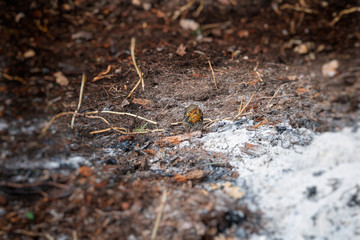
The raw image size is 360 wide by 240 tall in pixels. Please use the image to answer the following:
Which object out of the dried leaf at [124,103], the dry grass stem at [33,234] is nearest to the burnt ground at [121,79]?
the dry grass stem at [33,234]

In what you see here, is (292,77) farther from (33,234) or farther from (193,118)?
(33,234)

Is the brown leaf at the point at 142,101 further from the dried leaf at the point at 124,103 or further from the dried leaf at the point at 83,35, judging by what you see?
the dried leaf at the point at 83,35

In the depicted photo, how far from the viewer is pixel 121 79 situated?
1654 mm

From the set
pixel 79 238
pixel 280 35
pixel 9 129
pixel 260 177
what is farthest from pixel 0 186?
pixel 280 35

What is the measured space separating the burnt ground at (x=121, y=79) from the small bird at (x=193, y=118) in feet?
1.02

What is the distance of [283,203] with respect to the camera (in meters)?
1.09

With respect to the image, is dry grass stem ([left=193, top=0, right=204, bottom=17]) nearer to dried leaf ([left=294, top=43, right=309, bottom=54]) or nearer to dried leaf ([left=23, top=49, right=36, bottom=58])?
dried leaf ([left=294, top=43, right=309, bottom=54])

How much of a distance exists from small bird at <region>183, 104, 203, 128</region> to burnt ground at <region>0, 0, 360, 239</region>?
0.31 m

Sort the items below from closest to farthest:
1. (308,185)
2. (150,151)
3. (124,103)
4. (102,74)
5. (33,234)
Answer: (33,234) < (308,185) < (102,74) < (150,151) < (124,103)

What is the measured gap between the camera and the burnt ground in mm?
1040

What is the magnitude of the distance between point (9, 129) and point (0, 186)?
11.4 inches

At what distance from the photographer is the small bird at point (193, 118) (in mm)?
1877

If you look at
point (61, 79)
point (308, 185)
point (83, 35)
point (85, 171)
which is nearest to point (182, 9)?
point (83, 35)

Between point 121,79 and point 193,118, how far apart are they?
67 centimetres
